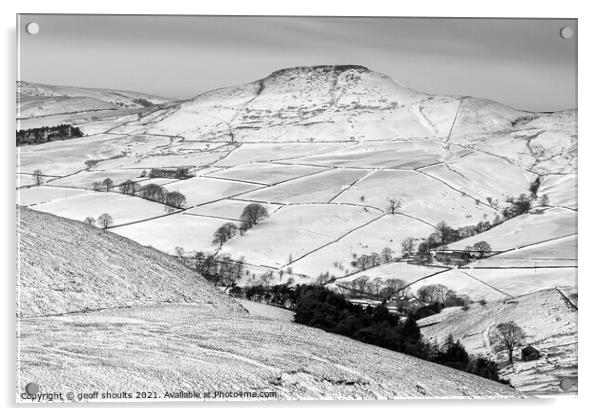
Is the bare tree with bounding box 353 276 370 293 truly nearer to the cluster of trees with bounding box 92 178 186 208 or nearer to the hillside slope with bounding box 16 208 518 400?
the hillside slope with bounding box 16 208 518 400

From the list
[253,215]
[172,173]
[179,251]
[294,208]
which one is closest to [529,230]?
[294,208]

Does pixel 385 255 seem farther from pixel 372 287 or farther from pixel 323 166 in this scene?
pixel 323 166

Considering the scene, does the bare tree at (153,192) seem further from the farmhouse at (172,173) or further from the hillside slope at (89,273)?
the hillside slope at (89,273)

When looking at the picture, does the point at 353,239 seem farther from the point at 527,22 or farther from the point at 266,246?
the point at 527,22

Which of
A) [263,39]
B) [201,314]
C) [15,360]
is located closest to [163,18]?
[263,39]

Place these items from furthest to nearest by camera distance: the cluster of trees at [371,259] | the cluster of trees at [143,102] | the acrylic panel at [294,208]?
the cluster of trees at [143,102] → the cluster of trees at [371,259] → the acrylic panel at [294,208]

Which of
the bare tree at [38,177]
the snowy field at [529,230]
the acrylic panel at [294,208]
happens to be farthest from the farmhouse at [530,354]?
the bare tree at [38,177]

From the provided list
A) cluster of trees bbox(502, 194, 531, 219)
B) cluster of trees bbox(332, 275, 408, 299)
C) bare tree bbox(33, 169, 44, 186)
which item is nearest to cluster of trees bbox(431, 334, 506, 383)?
cluster of trees bbox(332, 275, 408, 299)
